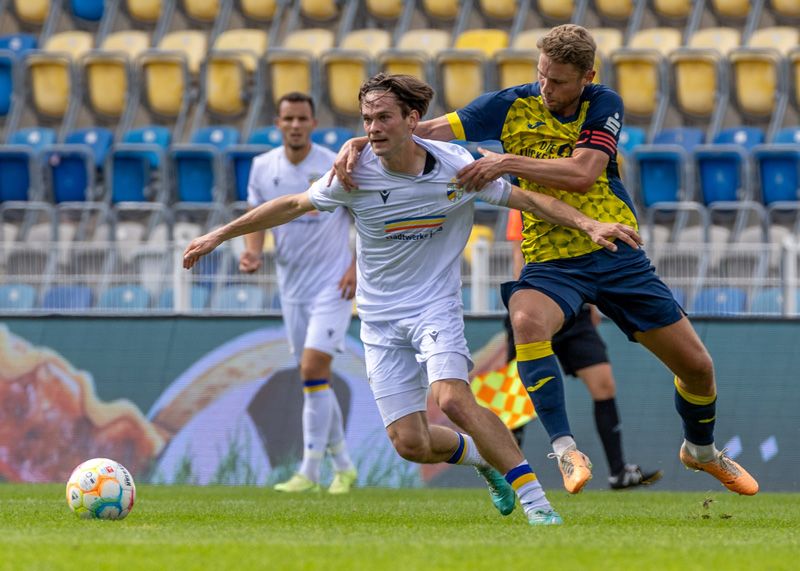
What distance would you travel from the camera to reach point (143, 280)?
41.3ft

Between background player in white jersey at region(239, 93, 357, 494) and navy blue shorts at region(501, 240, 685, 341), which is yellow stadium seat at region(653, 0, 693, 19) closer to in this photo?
background player in white jersey at region(239, 93, 357, 494)

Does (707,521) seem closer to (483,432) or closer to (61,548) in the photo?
(483,432)

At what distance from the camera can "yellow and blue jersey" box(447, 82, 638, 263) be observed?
24.5 ft

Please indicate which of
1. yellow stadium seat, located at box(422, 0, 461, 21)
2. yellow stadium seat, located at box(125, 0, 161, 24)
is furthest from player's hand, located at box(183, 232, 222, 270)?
yellow stadium seat, located at box(125, 0, 161, 24)

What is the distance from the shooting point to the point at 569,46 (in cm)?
717

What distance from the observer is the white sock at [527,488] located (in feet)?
23.2

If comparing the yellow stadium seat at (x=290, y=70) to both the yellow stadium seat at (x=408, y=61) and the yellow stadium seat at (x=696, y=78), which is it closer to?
the yellow stadium seat at (x=408, y=61)

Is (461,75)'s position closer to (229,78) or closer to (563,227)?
(229,78)

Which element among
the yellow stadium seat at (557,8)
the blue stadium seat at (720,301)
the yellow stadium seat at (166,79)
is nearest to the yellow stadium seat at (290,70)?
the yellow stadium seat at (166,79)

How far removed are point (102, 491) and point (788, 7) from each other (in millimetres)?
12329

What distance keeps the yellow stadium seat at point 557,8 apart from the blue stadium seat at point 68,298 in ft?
25.1

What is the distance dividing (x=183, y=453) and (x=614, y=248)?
5.81 m

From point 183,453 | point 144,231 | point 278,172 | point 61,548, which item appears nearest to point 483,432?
point 61,548

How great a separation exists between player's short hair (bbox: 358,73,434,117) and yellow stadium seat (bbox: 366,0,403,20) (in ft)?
39.2
